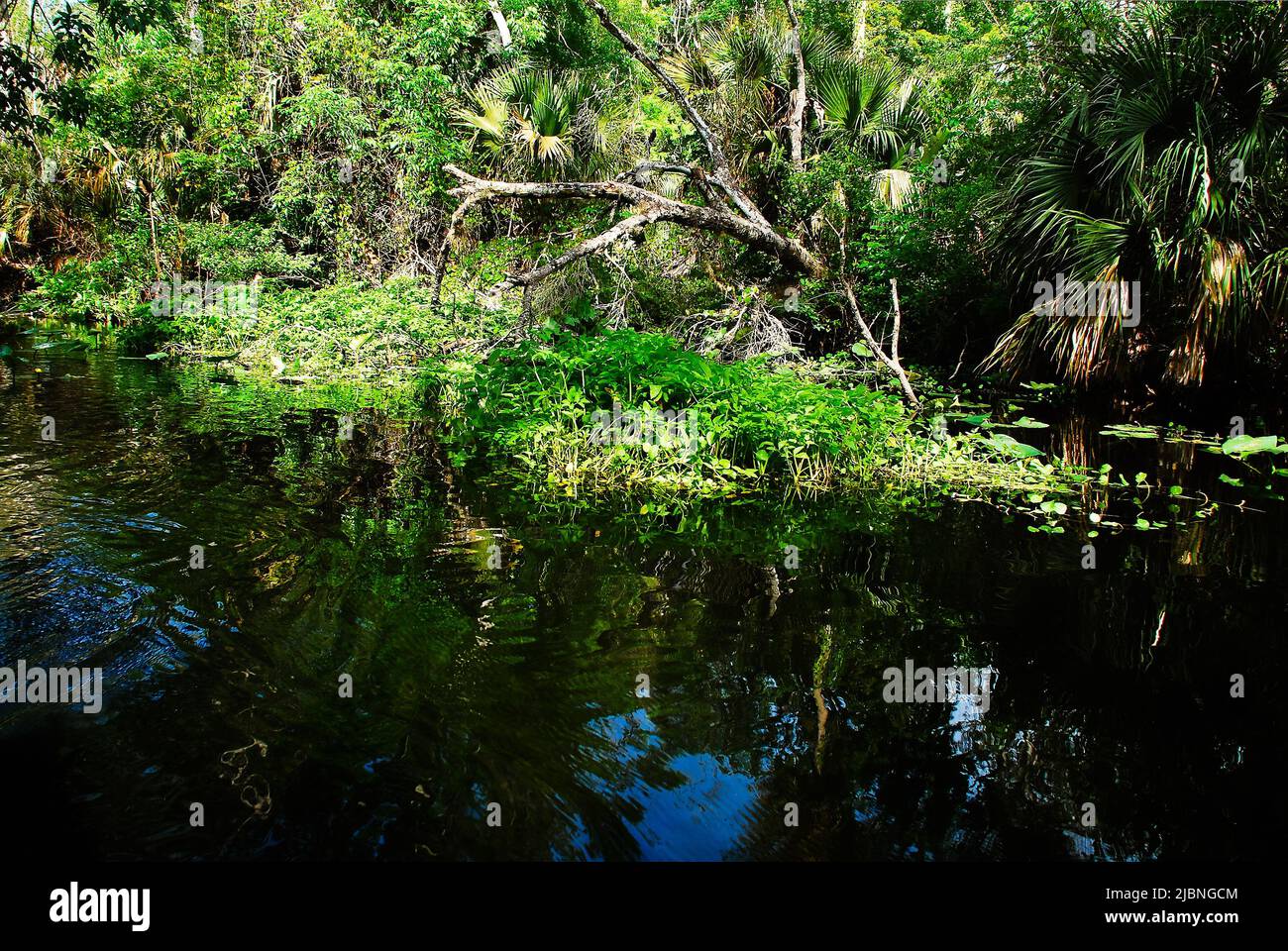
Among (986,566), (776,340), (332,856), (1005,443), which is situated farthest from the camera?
(776,340)

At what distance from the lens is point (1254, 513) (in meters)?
5.89

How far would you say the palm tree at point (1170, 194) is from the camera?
24.8 ft

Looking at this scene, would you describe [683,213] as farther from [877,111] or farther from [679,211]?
[877,111]

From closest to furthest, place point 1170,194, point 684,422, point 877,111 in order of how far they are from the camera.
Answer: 1. point 684,422
2. point 1170,194
3. point 877,111

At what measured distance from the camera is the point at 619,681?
3258mm

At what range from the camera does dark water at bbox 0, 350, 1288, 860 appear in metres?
2.41

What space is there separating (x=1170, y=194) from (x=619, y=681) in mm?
8223

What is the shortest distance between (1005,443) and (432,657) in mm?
5486

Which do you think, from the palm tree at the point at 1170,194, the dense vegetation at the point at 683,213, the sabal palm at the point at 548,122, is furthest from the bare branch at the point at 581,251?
the sabal palm at the point at 548,122

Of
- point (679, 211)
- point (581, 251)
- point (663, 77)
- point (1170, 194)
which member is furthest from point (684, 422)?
point (663, 77)

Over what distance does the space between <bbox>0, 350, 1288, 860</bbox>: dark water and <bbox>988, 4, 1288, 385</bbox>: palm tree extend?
3.00 m
